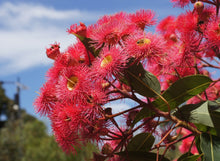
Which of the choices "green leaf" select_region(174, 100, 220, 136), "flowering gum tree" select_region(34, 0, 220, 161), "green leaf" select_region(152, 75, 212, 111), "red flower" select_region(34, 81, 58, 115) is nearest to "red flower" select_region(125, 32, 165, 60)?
"flowering gum tree" select_region(34, 0, 220, 161)

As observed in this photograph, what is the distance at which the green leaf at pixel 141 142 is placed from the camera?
1316mm

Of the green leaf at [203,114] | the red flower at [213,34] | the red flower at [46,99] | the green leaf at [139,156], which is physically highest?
the red flower at [213,34]

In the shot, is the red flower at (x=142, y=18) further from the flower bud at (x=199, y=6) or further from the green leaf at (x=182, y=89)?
the green leaf at (x=182, y=89)

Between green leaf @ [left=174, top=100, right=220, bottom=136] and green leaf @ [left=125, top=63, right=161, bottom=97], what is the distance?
0.52 ft

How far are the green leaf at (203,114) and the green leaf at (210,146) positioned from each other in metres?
0.03

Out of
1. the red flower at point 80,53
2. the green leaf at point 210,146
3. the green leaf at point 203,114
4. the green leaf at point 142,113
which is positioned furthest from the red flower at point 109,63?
the green leaf at point 210,146

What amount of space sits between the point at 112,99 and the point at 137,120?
0.44 feet

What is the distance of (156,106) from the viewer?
119cm

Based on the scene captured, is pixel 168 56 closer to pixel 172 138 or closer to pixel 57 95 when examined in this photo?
pixel 172 138

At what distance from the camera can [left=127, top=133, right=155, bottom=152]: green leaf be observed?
51.8 inches

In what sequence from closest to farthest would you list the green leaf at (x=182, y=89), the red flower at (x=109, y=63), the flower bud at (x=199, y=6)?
1. the red flower at (x=109, y=63)
2. the green leaf at (x=182, y=89)
3. the flower bud at (x=199, y=6)

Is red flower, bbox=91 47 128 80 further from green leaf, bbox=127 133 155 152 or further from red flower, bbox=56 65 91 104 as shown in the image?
green leaf, bbox=127 133 155 152

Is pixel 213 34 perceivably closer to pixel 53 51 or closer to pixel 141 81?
pixel 141 81

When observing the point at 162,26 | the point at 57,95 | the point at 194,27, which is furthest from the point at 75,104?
the point at 162,26
